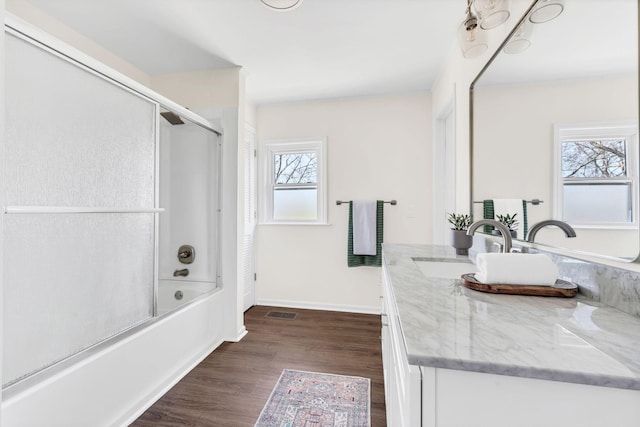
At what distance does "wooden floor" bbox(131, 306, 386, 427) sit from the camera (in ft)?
5.10

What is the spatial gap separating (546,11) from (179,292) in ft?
8.82

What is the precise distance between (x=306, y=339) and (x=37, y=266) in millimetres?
1855

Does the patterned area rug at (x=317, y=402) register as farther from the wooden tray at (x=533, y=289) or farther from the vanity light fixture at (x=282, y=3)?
the vanity light fixture at (x=282, y=3)

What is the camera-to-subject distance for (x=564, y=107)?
965 millimetres

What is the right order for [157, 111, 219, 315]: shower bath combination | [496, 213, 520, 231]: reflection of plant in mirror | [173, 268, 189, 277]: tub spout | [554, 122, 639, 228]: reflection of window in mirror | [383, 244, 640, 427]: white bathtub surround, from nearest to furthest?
[383, 244, 640, 427]: white bathtub surround < [554, 122, 639, 228]: reflection of window in mirror < [496, 213, 520, 231]: reflection of plant in mirror < [157, 111, 219, 315]: shower bath combination < [173, 268, 189, 277]: tub spout

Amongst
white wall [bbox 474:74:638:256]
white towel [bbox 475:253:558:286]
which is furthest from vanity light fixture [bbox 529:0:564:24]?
white towel [bbox 475:253:558:286]

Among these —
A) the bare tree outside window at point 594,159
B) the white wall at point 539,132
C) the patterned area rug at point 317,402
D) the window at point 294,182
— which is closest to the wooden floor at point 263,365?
the patterned area rug at point 317,402

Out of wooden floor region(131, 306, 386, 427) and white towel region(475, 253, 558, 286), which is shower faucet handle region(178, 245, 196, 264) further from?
white towel region(475, 253, 558, 286)

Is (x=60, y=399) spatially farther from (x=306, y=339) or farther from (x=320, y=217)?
(x=320, y=217)

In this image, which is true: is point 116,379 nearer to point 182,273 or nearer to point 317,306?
point 182,273

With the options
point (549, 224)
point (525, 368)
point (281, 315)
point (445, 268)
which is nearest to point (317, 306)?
point (281, 315)

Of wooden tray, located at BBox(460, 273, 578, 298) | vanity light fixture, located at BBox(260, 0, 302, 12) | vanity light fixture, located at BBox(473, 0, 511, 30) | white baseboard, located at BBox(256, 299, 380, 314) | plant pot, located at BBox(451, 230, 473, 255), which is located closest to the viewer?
wooden tray, located at BBox(460, 273, 578, 298)

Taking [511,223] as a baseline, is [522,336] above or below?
below

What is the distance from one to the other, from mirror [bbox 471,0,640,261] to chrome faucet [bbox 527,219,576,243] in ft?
0.05
